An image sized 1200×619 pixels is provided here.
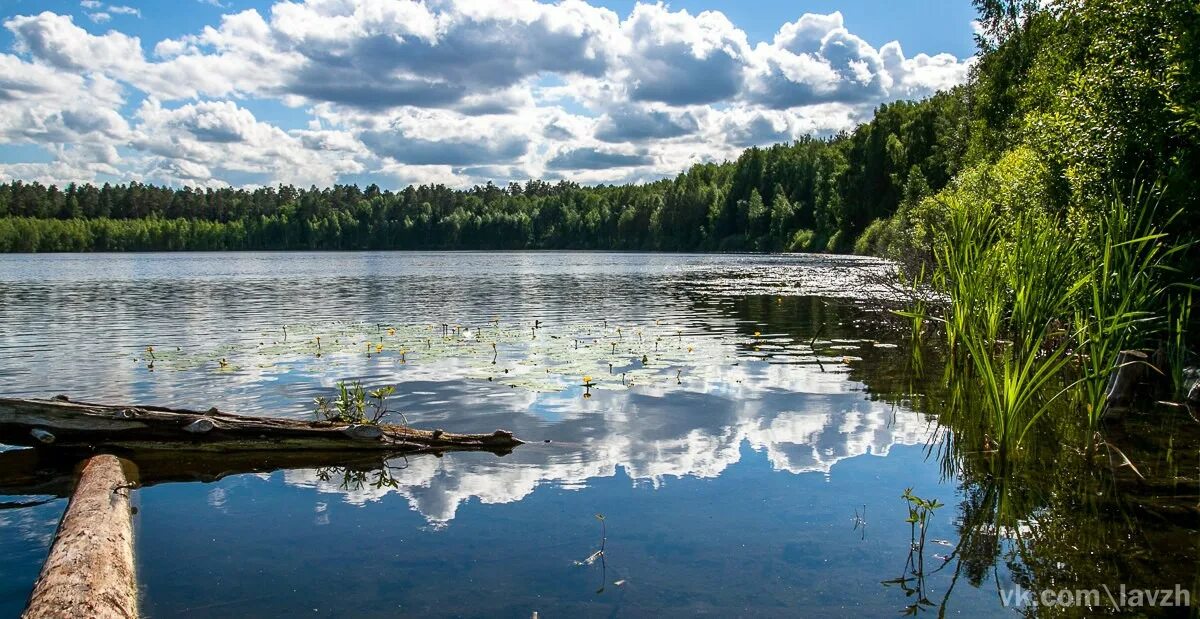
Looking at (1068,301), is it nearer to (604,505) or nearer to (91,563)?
(604,505)

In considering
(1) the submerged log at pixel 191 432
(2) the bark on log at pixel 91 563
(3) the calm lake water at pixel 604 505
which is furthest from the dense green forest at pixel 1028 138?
(2) the bark on log at pixel 91 563

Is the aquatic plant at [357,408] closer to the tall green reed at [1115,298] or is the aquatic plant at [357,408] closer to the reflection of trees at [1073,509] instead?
the reflection of trees at [1073,509]

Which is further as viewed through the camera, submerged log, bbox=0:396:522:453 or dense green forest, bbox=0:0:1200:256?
dense green forest, bbox=0:0:1200:256

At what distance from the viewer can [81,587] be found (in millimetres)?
6547

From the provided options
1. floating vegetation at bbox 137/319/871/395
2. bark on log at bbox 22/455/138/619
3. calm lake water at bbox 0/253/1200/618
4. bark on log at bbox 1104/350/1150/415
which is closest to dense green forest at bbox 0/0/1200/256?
bark on log at bbox 1104/350/1150/415

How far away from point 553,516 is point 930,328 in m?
20.1

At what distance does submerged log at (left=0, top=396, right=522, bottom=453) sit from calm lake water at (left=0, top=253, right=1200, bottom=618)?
441 mm

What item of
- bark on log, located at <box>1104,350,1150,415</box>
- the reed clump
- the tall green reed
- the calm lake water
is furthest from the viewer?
bark on log, located at <box>1104,350,1150,415</box>

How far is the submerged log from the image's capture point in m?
11.0

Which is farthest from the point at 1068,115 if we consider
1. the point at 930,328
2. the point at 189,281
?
the point at 189,281

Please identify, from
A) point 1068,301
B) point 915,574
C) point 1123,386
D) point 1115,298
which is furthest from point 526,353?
point 915,574

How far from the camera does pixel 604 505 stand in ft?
31.1

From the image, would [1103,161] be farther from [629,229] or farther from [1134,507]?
[629,229]

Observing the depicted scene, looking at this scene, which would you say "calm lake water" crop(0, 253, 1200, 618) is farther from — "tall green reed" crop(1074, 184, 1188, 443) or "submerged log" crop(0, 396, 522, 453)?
"tall green reed" crop(1074, 184, 1188, 443)
